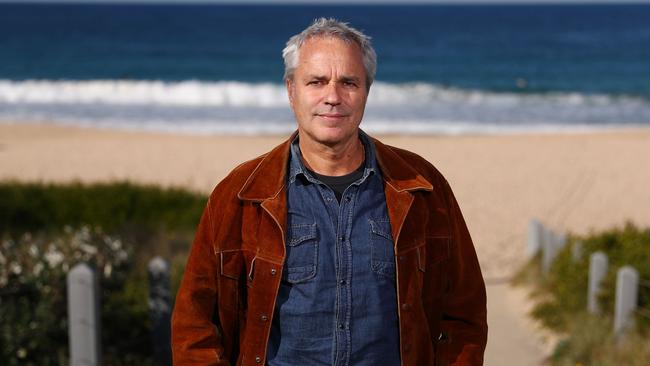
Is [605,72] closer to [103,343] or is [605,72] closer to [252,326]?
[103,343]

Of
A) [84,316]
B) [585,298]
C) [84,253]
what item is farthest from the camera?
[585,298]

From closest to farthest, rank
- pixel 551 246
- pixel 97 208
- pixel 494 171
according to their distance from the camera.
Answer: pixel 551 246 → pixel 97 208 → pixel 494 171

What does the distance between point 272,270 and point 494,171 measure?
49.4ft

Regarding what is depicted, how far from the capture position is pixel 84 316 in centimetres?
548

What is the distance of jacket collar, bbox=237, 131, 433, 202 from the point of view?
8.13 feet

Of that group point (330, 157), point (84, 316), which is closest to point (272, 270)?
point (330, 157)

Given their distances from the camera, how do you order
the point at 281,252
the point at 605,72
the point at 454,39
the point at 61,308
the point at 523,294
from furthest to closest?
the point at 454,39 → the point at 605,72 → the point at 523,294 → the point at 61,308 → the point at 281,252

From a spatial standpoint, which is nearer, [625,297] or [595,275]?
[625,297]

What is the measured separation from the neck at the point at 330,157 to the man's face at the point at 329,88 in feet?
0.09

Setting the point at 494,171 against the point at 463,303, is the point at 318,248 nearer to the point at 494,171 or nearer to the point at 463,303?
the point at 463,303

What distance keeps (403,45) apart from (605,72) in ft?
68.0

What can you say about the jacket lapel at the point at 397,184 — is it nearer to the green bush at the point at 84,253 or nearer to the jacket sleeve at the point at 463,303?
the jacket sleeve at the point at 463,303

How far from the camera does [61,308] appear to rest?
21.2ft

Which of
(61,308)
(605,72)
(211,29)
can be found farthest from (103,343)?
(211,29)
